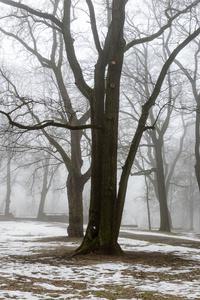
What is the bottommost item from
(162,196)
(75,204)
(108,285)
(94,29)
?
(108,285)

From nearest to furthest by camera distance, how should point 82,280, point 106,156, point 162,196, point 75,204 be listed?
1. point 82,280
2. point 106,156
3. point 75,204
4. point 162,196

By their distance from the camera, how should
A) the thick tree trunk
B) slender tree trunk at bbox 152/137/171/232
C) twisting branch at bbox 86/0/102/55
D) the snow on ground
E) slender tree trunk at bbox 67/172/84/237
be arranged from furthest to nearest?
slender tree trunk at bbox 152/137/171/232 < slender tree trunk at bbox 67/172/84/237 < twisting branch at bbox 86/0/102/55 < the thick tree trunk < the snow on ground

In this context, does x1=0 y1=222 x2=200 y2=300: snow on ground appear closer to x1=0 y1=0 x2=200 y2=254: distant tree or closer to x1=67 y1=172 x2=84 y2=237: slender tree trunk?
x1=0 y1=0 x2=200 y2=254: distant tree

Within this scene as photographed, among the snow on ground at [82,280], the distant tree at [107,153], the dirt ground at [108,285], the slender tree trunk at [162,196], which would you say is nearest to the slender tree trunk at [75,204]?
the distant tree at [107,153]

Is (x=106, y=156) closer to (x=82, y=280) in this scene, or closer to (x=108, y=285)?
(x=82, y=280)

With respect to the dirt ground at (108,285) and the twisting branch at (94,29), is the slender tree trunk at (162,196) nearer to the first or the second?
the twisting branch at (94,29)

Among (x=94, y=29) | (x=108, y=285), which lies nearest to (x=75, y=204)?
(x=94, y=29)

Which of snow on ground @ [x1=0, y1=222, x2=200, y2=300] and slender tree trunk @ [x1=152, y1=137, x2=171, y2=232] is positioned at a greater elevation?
slender tree trunk @ [x1=152, y1=137, x2=171, y2=232]

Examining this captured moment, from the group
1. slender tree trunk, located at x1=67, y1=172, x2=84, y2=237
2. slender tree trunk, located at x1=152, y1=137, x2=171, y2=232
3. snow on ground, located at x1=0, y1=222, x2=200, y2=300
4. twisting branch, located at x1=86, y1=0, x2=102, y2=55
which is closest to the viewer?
snow on ground, located at x1=0, y1=222, x2=200, y2=300

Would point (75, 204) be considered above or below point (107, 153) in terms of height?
below

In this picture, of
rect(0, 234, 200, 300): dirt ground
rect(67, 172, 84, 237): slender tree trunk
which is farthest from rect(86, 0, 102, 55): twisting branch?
rect(67, 172, 84, 237): slender tree trunk

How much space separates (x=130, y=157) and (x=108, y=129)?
884 millimetres

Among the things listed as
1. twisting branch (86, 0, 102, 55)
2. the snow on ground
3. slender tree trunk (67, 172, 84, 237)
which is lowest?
the snow on ground

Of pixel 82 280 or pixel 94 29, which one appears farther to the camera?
pixel 94 29
